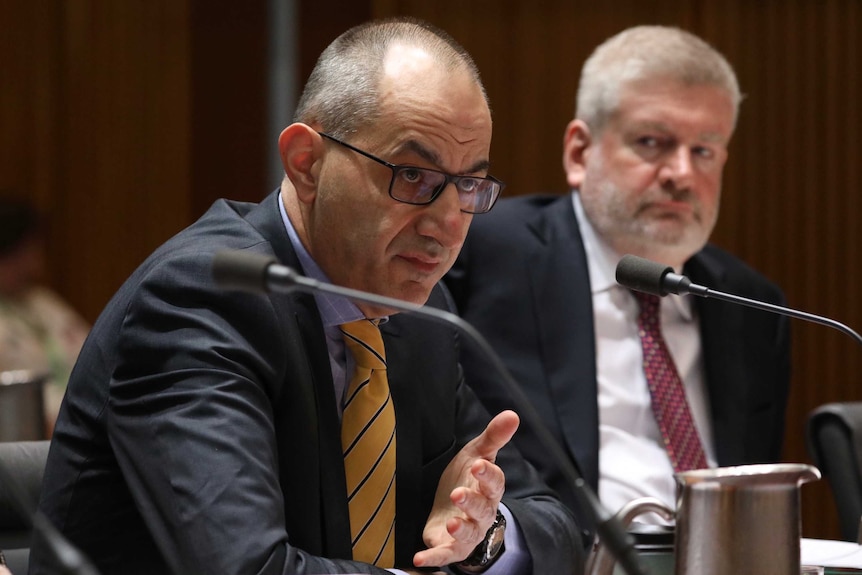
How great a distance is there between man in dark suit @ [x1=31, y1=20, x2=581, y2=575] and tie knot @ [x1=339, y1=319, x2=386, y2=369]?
0.01 meters

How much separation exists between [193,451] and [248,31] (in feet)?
11.4

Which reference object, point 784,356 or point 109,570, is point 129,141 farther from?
point 109,570

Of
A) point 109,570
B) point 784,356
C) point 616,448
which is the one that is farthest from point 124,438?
point 784,356

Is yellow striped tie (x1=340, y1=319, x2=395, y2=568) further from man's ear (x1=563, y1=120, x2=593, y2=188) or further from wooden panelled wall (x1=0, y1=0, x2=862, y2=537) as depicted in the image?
wooden panelled wall (x1=0, y1=0, x2=862, y2=537)

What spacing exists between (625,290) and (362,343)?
4.08ft

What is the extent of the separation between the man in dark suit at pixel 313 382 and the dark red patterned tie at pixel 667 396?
0.85 metres

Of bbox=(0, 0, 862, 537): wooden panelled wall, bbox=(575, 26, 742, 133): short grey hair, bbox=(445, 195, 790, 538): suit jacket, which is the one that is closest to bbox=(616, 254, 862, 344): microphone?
bbox=(445, 195, 790, 538): suit jacket

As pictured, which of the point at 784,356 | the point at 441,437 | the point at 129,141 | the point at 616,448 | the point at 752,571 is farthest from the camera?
the point at 129,141

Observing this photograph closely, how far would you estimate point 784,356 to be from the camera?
3168 mm

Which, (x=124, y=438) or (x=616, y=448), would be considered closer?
(x=124, y=438)

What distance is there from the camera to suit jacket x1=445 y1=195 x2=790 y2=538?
9.15ft

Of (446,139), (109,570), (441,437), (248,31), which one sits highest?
(248,31)

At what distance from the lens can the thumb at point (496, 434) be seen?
1.79 m

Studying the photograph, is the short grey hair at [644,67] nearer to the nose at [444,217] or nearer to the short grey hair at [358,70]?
the short grey hair at [358,70]
